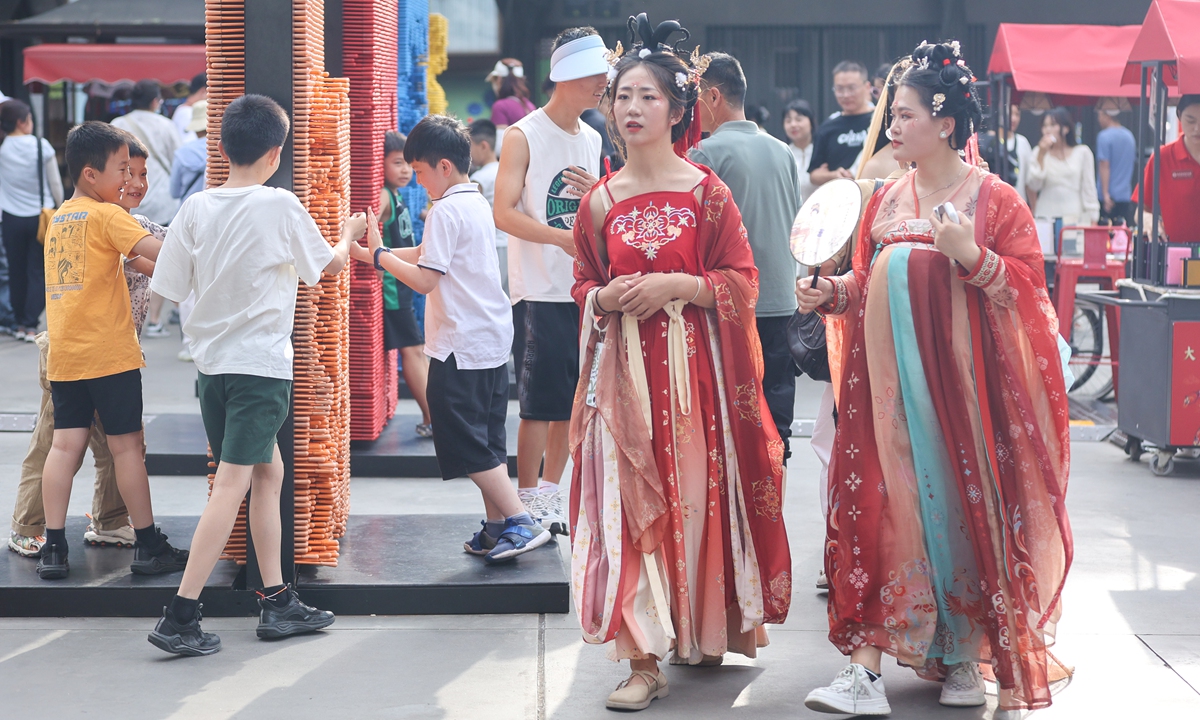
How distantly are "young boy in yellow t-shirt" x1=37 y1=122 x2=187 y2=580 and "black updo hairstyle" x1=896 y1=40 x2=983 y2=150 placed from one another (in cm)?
242

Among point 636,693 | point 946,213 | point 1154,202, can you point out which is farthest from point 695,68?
point 1154,202

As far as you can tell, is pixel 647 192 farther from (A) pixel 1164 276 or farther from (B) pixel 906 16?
(B) pixel 906 16

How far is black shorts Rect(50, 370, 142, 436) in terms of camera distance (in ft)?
13.4

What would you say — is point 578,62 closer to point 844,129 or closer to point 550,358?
point 550,358

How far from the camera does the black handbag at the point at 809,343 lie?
13.2 ft

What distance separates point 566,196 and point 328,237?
35.6 inches

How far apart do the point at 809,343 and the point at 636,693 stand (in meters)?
1.33

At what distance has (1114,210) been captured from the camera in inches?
492

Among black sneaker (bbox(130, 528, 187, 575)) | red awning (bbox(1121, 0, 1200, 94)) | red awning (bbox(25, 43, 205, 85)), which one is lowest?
black sneaker (bbox(130, 528, 187, 575))

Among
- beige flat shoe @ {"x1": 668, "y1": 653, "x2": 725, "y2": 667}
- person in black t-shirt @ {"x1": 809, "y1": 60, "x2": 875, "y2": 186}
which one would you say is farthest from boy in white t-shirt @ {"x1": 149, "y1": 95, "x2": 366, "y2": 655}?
person in black t-shirt @ {"x1": 809, "y1": 60, "x2": 875, "y2": 186}

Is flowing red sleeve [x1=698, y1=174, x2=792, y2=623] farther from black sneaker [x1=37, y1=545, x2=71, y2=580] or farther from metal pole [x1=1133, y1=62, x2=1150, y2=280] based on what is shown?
metal pole [x1=1133, y1=62, x2=1150, y2=280]

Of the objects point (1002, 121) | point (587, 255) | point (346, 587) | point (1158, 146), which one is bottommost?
point (346, 587)

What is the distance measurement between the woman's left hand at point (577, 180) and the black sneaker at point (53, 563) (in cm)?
211

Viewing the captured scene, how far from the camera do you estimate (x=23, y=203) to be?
1012 centimetres
